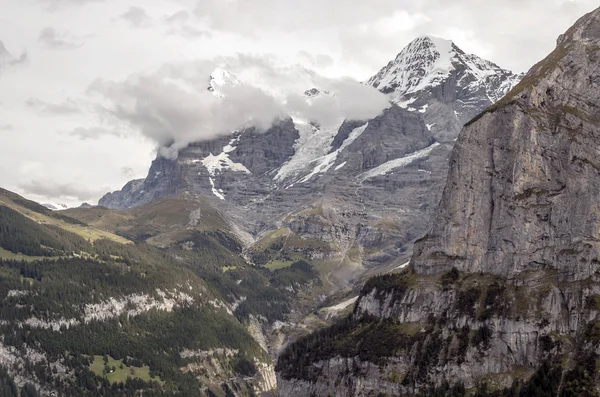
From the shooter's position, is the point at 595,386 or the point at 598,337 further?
the point at 598,337

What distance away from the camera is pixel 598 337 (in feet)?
639

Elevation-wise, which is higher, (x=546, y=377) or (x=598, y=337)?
(x=598, y=337)

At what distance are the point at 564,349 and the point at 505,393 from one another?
65.5ft

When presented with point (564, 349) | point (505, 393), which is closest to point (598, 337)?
point (564, 349)

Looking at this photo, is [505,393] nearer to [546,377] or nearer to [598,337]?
[546,377]

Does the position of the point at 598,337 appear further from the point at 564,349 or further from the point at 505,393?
the point at 505,393

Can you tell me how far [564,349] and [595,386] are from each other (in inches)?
745

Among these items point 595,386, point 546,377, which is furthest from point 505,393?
point 595,386

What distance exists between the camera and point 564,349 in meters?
200

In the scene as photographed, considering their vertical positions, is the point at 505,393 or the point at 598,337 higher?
the point at 598,337

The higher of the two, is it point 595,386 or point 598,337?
point 598,337

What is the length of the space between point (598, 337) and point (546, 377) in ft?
58.2

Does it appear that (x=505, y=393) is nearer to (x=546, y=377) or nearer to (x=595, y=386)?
(x=546, y=377)

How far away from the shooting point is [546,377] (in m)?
192
